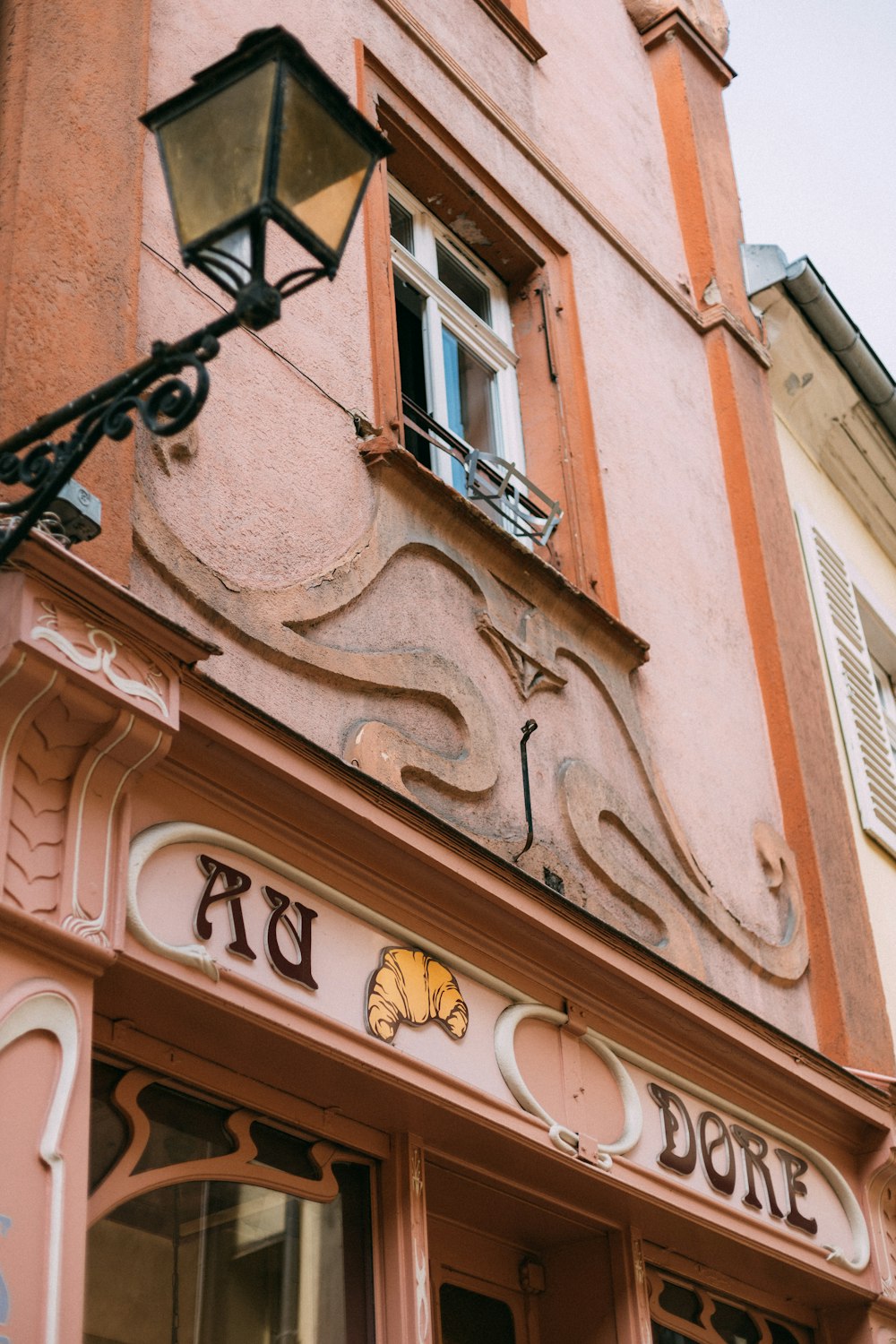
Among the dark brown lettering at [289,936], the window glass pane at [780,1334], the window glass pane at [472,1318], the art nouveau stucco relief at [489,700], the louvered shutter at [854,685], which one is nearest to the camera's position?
the dark brown lettering at [289,936]

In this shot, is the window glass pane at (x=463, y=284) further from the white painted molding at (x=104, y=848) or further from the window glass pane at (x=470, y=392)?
the white painted molding at (x=104, y=848)

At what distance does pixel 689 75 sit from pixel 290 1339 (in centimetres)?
712

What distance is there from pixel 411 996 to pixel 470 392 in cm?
315

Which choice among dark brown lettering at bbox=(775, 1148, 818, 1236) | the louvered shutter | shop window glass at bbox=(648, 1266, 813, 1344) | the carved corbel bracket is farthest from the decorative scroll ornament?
the louvered shutter

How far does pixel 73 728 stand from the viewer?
12.7 ft

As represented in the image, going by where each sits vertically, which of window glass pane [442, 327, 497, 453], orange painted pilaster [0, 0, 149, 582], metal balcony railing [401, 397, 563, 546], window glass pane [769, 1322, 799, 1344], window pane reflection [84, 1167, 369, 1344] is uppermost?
window glass pane [442, 327, 497, 453]

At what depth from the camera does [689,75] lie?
370 inches

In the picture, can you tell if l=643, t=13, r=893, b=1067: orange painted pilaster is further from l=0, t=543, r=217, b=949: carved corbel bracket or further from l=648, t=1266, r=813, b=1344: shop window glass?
l=0, t=543, r=217, b=949: carved corbel bracket

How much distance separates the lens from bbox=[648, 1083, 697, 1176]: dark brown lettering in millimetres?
5539

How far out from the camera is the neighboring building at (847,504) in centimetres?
862

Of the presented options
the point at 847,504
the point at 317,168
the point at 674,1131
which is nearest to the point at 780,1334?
the point at 674,1131

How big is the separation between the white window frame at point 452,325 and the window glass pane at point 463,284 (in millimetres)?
17

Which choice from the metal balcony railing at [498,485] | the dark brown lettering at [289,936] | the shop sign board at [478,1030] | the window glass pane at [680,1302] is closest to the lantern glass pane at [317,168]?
the shop sign board at [478,1030]

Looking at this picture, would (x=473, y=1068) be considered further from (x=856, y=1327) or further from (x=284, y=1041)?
(x=856, y=1327)
